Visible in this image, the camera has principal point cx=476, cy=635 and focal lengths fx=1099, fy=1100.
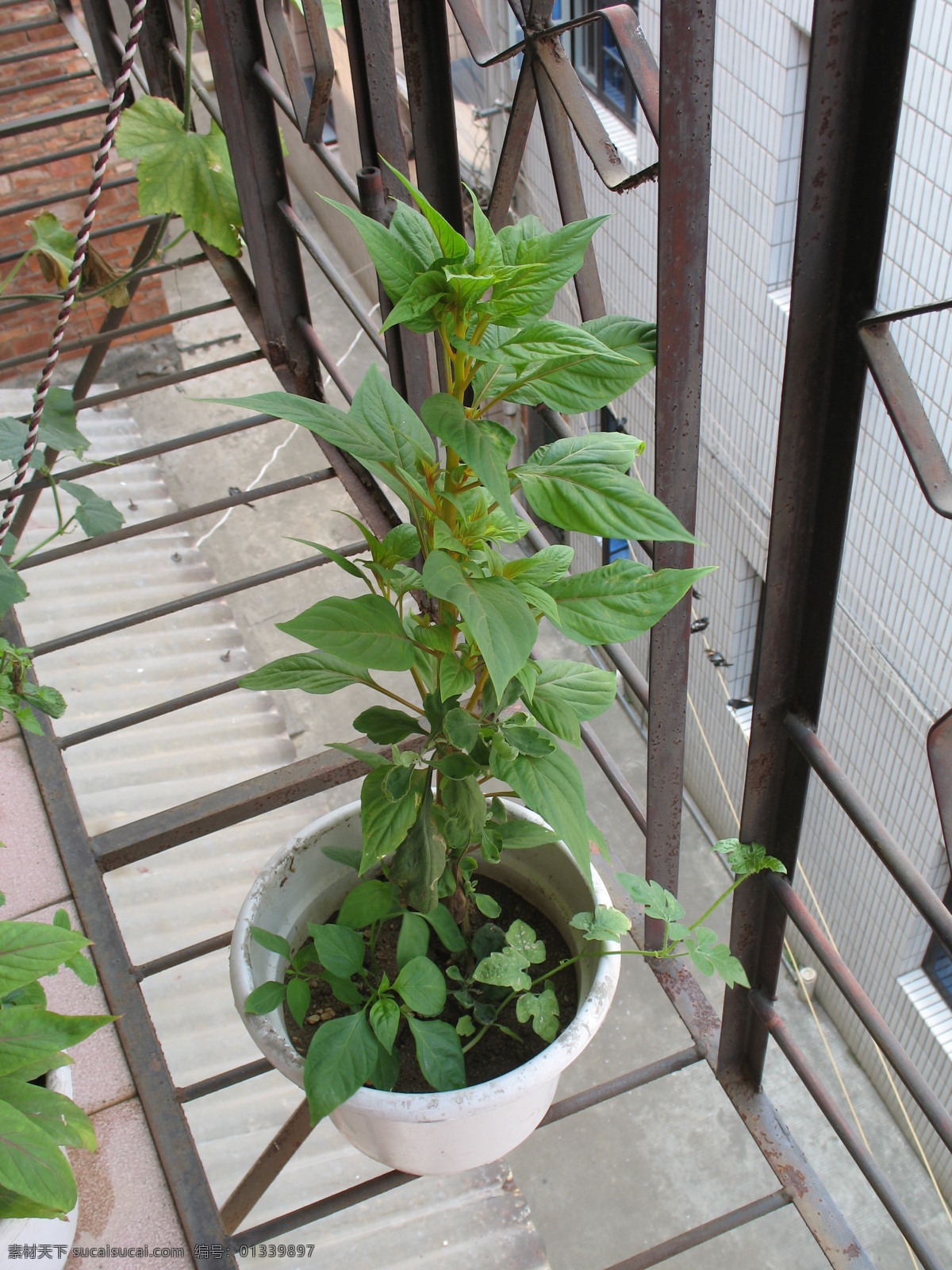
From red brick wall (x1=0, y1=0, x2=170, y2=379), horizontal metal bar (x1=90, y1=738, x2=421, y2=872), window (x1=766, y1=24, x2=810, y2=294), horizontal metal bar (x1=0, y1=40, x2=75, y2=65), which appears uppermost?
red brick wall (x1=0, y1=0, x2=170, y2=379)

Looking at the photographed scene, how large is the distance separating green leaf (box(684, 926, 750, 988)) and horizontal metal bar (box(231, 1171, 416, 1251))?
45 cm

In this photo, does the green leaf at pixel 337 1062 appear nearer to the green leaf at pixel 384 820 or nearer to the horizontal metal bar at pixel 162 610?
the green leaf at pixel 384 820

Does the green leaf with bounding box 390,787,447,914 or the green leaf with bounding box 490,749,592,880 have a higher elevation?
the green leaf with bounding box 390,787,447,914

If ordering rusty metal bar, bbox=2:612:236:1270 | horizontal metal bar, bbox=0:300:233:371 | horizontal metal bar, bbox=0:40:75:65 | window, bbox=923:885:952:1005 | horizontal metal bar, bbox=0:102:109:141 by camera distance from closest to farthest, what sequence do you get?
1. rusty metal bar, bbox=2:612:236:1270
2. horizontal metal bar, bbox=0:300:233:371
3. horizontal metal bar, bbox=0:102:109:141
4. horizontal metal bar, bbox=0:40:75:65
5. window, bbox=923:885:952:1005

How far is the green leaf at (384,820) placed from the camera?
0.93 m

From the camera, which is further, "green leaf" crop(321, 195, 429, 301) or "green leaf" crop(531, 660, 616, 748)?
"green leaf" crop(531, 660, 616, 748)

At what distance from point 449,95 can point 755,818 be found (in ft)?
2.59


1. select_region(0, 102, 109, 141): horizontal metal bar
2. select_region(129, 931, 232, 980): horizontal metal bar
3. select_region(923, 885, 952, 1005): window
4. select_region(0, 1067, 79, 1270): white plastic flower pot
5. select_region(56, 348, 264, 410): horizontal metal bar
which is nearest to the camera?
select_region(0, 1067, 79, 1270): white plastic flower pot

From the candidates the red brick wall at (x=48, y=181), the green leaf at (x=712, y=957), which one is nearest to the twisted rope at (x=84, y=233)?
the green leaf at (x=712, y=957)

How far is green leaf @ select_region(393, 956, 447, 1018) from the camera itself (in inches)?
38.7

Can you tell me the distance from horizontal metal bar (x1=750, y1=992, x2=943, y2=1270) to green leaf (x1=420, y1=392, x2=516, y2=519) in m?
0.68

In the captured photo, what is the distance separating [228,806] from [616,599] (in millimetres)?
794

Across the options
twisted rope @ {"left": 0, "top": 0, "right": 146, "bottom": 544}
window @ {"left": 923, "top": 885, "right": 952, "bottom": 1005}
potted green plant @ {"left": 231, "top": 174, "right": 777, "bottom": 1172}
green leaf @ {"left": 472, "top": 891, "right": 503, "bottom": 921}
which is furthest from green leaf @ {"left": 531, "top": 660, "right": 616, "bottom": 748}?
window @ {"left": 923, "top": 885, "right": 952, "bottom": 1005}

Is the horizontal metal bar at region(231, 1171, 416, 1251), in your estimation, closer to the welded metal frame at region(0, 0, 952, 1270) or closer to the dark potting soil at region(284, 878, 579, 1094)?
the welded metal frame at region(0, 0, 952, 1270)
